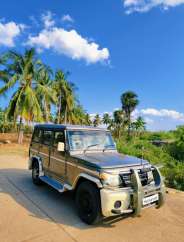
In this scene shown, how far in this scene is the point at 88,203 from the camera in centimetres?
408

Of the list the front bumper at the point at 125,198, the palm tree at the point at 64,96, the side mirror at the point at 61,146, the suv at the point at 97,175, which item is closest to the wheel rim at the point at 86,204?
the suv at the point at 97,175

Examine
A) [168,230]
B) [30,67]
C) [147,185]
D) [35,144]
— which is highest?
[30,67]

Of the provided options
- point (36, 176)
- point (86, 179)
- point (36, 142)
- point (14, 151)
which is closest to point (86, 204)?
point (86, 179)

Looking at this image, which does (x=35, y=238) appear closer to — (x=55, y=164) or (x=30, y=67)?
(x=55, y=164)

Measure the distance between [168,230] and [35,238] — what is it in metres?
2.52

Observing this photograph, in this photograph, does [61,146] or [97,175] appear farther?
[61,146]

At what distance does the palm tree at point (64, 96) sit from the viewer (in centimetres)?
2547

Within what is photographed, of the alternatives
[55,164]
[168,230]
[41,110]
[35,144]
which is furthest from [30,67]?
[168,230]

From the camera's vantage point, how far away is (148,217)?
4484 millimetres

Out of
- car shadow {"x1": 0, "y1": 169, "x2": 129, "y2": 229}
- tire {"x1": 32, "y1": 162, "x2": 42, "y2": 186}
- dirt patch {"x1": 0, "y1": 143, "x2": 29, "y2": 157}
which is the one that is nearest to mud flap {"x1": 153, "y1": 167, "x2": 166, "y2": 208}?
car shadow {"x1": 0, "y1": 169, "x2": 129, "y2": 229}

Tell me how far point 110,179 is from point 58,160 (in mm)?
1889

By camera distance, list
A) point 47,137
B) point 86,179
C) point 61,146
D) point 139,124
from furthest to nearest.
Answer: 1. point 139,124
2. point 47,137
3. point 61,146
4. point 86,179

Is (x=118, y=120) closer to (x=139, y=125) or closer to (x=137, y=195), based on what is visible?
(x=139, y=125)

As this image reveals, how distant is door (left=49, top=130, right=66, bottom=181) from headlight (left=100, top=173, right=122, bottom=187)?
146 centimetres
